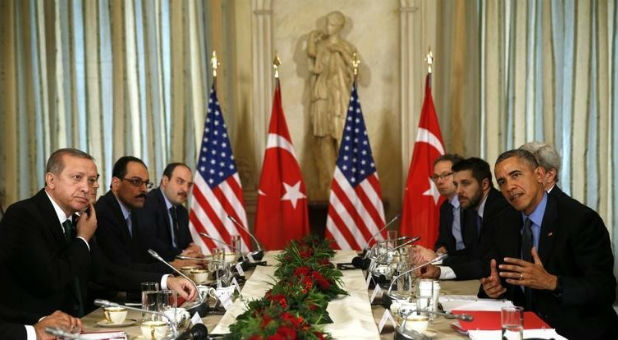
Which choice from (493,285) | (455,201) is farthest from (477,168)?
(493,285)

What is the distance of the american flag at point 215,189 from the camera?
7.17 m

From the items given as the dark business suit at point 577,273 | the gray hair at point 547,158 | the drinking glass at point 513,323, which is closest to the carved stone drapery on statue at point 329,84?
the gray hair at point 547,158

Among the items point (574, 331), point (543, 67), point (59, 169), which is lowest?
point (574, 331)

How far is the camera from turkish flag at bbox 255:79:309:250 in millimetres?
7375

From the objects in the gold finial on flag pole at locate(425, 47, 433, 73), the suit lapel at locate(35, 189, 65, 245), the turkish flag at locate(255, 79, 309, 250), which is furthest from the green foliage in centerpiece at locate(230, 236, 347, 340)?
the gold finial on flag pole at locate(425, 47, 433, 73)

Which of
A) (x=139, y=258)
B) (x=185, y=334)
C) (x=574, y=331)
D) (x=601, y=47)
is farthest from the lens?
(x=601, y=47)

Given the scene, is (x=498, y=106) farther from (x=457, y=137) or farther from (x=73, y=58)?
(x=73, y=58)

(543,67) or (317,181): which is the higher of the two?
(543,67)

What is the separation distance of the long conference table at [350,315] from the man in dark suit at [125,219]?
76 cm

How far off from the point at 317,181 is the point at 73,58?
2.56 metres

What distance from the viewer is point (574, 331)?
3469mm

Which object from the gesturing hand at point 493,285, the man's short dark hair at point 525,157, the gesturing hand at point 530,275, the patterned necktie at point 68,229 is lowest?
the gesturing hand at point 493,285

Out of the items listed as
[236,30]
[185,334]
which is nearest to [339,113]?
[236,30]

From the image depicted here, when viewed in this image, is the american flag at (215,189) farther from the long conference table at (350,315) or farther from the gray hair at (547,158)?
the gray hair at (547,158)
